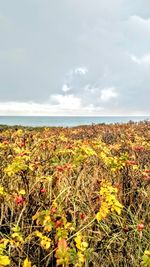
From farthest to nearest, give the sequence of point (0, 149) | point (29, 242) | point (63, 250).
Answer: point (0, 149), point (29, 242), point (63, 250)

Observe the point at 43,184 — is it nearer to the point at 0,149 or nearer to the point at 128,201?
the point at 128,201

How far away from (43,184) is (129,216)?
1162mm

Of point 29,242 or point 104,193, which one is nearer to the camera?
point 104,193

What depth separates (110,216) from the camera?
505 cm

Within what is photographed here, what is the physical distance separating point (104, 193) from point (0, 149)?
3.94 meters

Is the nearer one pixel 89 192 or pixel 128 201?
pixel 89 192

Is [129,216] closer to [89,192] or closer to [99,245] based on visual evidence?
[89,192]

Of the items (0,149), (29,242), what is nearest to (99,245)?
(29,242)

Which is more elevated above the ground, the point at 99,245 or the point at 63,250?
the point at 63,250

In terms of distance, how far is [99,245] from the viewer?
4.12 m

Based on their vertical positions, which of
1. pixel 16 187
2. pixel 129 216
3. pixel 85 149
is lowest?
pixel 129 216

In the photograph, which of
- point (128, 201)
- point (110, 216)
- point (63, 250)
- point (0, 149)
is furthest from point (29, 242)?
point (0, 149)

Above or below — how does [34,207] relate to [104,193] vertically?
below

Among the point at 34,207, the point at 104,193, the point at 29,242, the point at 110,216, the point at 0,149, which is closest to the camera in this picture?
the point at 104,193
